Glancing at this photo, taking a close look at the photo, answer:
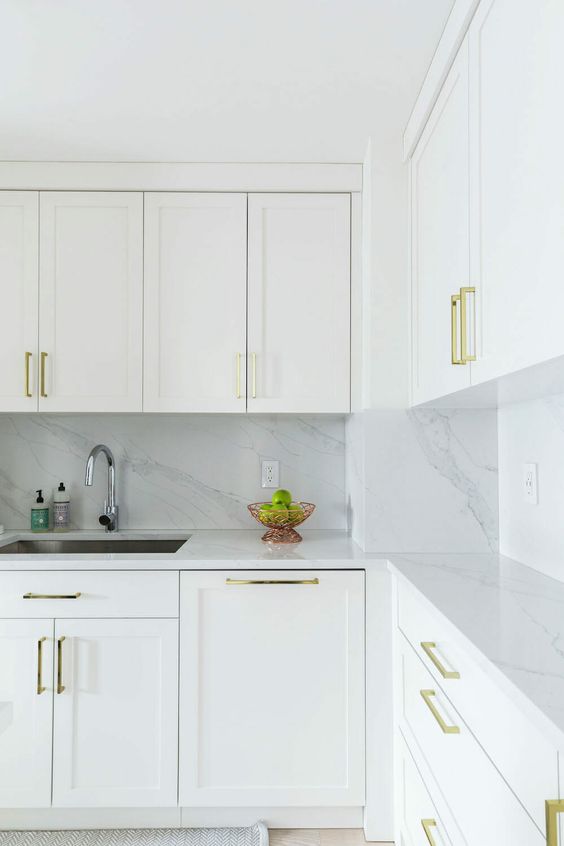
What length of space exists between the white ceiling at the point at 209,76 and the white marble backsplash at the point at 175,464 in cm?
105

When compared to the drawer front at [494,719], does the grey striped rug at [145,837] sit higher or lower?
lower

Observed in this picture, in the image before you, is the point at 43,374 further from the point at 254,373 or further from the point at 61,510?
the point at 254,373

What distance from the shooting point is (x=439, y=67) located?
1637mm

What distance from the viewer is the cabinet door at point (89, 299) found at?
7.63 ft

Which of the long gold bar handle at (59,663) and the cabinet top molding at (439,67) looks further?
the long gold bar handle at (59,663)

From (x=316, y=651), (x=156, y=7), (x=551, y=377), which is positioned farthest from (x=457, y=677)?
(x=156, y=7)

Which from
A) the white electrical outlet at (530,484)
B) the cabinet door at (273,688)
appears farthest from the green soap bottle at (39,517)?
the white electrical outlet at (530,484)

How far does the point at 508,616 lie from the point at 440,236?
0.99m

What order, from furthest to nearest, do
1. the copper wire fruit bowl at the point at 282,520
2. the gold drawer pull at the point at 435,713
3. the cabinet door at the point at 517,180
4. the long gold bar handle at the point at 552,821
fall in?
the copper wire fruit bowl at the point at 282,520, the gold drawer pull at the point at 435,713, the cabinet door at the point at 517,180, the long gold bar handle at the point at 552,821

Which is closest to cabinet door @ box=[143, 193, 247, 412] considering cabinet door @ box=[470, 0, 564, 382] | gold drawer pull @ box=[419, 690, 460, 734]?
cabinet door @ box=[470, 0, 564, 382]

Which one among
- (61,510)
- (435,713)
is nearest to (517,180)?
(435,713)

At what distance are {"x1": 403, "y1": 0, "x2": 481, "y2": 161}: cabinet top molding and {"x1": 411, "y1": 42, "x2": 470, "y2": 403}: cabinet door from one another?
24mm

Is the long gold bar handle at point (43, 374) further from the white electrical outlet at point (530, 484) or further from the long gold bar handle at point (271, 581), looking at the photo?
the white electrical outlet at point (530, 484)

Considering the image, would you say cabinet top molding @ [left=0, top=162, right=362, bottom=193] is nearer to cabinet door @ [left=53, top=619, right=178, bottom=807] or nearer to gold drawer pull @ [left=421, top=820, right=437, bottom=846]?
cabinet door @ [left=53, top=619, right=178, bottom=807]
